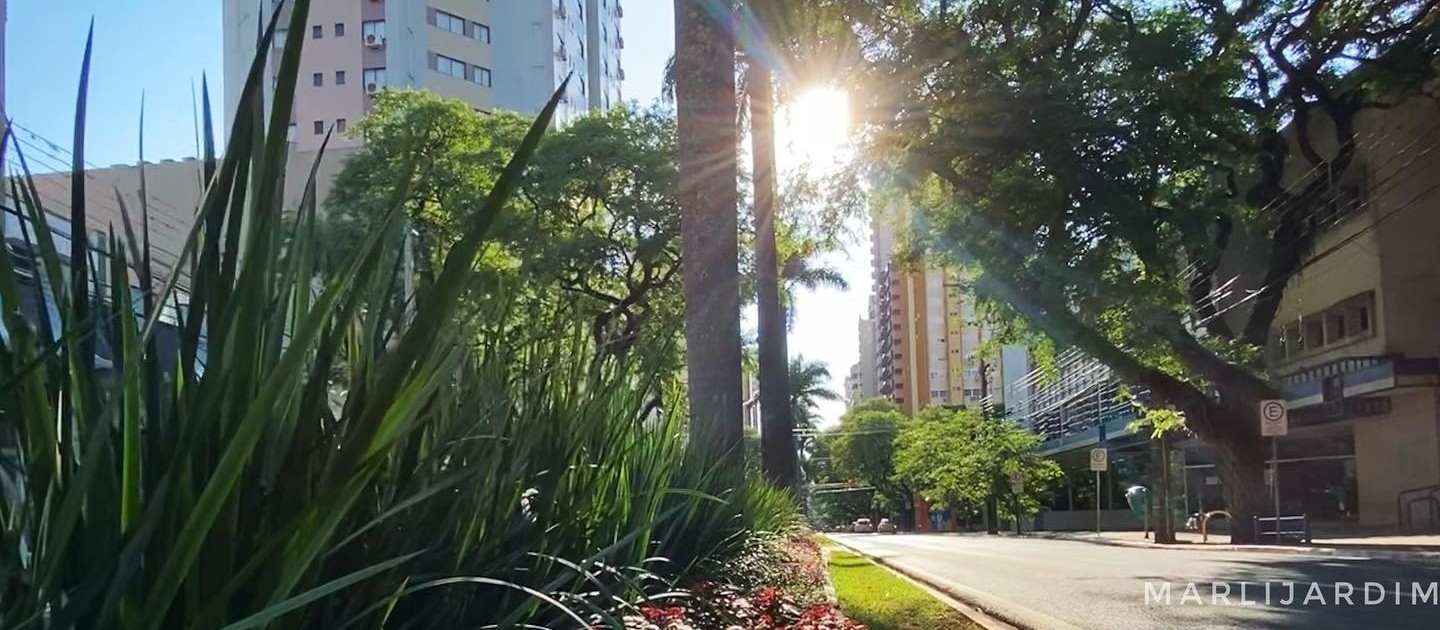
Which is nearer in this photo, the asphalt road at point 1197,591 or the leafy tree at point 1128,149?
the asphalt road at point 1197,591

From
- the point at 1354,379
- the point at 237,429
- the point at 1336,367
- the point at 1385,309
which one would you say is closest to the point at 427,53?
the point at 1336,367

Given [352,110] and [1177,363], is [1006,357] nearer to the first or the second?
[352,110]

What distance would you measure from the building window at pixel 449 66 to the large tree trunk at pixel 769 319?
167ft

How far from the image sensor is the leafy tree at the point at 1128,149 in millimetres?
17547

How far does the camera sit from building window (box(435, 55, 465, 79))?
63.3 m

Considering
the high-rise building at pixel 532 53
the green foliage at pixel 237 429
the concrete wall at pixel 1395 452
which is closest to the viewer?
the green foliage at pixel 237 429

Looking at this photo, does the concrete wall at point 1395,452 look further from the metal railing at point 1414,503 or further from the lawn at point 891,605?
the lawn at point 891,605

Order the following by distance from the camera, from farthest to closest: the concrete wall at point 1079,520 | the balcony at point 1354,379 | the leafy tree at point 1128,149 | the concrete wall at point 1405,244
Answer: the concrete wall at point 1079,520 → the concrete wall at point 1405,244 → the balcony at point 1354,379 → the leafy tree at point 1128,149

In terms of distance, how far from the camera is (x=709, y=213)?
27.8 ft

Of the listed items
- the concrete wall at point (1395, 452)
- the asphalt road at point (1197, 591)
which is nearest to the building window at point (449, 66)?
the concrete wall at point (1395, 452)

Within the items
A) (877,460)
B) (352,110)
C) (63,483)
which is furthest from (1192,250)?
(877,460)

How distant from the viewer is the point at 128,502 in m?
1.92

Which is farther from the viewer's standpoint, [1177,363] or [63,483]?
[1177,363]

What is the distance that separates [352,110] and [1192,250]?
46864 mm
